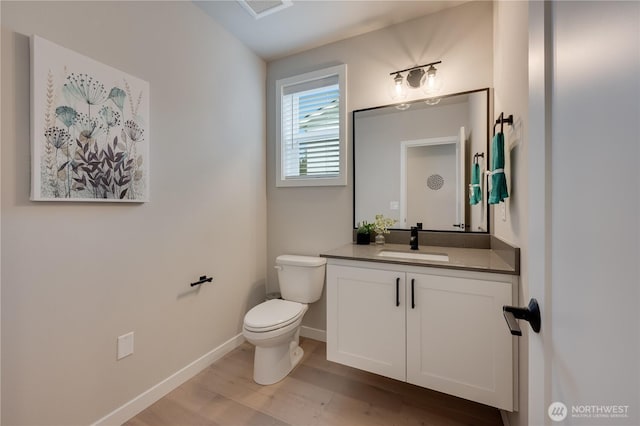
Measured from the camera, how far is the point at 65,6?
1.26 meters

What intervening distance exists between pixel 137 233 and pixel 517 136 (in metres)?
2.03

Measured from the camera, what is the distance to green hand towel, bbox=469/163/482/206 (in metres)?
1.78

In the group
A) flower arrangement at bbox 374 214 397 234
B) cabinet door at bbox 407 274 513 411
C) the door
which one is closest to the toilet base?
cabinet door at bbox 407 274 513 411

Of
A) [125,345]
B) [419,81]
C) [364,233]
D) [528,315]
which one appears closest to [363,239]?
[364,233]

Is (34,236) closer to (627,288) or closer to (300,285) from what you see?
(300,285)

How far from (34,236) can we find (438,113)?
2.43 metres

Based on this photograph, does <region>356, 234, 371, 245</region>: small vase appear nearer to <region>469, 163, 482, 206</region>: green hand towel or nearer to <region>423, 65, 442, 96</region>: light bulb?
<region>469, 163, 482, 206</region>: green hand towel

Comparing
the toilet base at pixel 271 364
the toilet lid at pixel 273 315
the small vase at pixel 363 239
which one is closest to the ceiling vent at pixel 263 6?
the small vase at pixel 363 239

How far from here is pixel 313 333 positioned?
2.43 meters

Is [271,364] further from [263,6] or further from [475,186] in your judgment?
[263,6]

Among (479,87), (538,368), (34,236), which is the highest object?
(479,87)

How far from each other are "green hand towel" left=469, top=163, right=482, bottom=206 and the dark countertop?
13.6 inches

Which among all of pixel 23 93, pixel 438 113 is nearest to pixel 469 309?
pixel 438 113

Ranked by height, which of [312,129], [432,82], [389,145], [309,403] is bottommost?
[309,403]
